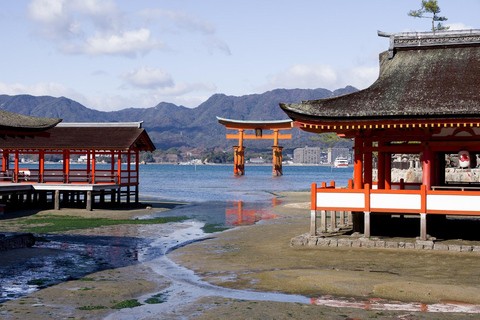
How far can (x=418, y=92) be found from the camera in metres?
19.1

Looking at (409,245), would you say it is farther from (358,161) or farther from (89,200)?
(89,200)

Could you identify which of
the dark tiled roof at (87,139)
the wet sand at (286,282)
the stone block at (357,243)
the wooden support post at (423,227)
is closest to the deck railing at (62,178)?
the dark tiled roof at (87,139)

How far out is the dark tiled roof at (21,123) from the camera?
17438 millimetres

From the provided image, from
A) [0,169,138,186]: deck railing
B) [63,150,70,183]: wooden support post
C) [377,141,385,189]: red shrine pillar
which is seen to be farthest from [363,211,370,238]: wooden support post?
[63,150,70,183]: wooden support post

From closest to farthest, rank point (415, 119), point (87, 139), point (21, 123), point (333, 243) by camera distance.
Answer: point (415, 119), point (21, 123), point (333, 243), point (87, 139)

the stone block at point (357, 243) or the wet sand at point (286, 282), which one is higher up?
the stone block at point (357, 243)

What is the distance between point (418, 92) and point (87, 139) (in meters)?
23.8

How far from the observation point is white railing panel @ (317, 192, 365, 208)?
1914 centimetres

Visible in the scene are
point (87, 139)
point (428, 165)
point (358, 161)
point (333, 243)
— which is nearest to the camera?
point (333, 243)

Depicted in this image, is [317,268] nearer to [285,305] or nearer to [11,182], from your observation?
[285,305]

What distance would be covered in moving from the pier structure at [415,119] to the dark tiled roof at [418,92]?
3 cm

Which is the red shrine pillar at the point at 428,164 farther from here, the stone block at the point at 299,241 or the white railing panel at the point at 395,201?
the stone block at the point at 299,241

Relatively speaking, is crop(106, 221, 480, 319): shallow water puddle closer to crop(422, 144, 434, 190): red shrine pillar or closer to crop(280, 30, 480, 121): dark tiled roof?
crop(280, 30, 480, 121): dark tiled roof

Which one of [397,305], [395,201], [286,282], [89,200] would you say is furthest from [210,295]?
[89,200]
